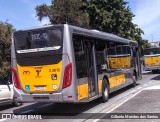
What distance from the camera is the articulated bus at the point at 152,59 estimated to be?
34.5 meters

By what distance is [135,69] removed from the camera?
21969 mm

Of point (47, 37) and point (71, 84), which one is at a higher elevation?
point (47, 37)

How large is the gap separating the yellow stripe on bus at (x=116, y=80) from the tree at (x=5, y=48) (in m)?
10.6

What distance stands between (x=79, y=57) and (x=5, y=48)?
15.3 metres

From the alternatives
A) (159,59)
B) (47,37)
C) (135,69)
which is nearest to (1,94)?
(47,37)

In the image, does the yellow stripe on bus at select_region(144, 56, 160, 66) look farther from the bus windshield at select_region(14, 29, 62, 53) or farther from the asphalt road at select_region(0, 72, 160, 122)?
the bus windshield at select_region(14, 29, 62, 53)

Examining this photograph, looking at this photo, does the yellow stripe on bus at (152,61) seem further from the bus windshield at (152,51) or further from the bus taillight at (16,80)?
the bus taillight at (16,80)

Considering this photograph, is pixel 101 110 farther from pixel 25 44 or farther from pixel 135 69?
pixel 135 69

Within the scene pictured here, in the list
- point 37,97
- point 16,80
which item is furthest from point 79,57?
point 16,80

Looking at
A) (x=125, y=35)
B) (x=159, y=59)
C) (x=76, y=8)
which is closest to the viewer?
(x=159, y=59)

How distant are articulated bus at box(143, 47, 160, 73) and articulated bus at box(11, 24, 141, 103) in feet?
71.1

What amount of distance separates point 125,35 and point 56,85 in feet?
121

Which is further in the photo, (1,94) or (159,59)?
(159,59)

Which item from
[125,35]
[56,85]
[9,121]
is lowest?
[9,121]
